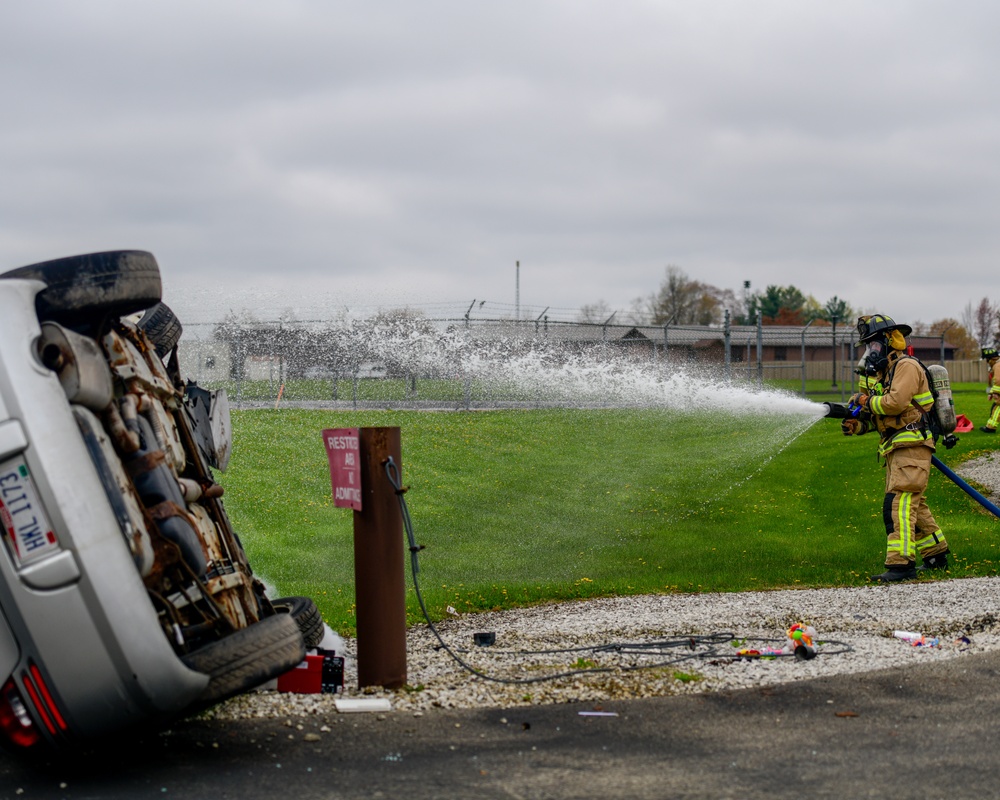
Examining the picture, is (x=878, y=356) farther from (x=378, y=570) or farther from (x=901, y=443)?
(x=378, y=570)

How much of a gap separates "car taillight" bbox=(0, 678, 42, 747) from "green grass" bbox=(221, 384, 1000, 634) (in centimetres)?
438

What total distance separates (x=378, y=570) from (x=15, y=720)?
6.89ft

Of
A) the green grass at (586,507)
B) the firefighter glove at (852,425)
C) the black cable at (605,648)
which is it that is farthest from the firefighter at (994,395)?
the black cable at (605,648)

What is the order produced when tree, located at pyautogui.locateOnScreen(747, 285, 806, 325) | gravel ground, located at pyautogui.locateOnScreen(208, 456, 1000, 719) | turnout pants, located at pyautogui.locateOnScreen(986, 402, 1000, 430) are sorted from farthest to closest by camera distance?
tree, located at pyautogui.locateOnScreen(747, 285, 806, 325) < turnout pants, located at pyautogui.locateOnScreen(986, 402, 1000, 430) < gravel ground, located at pyautogui.locateOnScreen(208, 456, 1000, 719)

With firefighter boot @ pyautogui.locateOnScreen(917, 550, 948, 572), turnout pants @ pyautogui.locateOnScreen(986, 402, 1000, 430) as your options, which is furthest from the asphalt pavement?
turnout pants @ pyautogui.locateOnScreen(986, 402, 1000, 430)

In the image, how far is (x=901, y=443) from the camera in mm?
10484

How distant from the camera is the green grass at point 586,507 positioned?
11312mm

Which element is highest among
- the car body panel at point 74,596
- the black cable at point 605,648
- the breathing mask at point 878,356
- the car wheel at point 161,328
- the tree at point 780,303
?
the tree at point 780,303

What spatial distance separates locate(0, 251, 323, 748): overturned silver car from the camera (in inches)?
170

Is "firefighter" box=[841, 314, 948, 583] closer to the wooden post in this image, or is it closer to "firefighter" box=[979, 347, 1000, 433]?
the wooden post

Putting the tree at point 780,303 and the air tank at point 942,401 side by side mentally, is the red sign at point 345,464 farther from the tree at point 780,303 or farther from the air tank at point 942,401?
the tree at point 780,303

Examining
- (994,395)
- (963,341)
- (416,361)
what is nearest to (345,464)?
(994,395)

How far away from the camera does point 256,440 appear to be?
23.3m

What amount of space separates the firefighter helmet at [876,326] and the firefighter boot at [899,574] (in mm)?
2209
